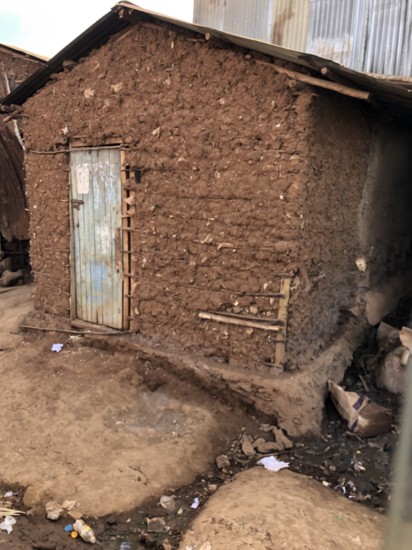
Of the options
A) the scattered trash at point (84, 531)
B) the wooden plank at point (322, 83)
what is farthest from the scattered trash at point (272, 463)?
the wooden plank at point (322, 83)

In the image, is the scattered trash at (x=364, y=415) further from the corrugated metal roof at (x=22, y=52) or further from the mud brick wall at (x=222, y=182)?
the corrugated metal roof at (x=22, y=52)

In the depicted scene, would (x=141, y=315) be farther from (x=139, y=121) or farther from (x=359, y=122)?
(x=359, y=122)

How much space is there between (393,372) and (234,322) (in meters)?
1.75

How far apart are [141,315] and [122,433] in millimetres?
1438

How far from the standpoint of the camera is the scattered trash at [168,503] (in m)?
3.28

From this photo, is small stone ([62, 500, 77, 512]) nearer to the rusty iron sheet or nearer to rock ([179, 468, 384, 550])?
rock ([179, 468, 384, 550])

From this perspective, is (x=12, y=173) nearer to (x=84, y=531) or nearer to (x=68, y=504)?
(x=68, y=504)

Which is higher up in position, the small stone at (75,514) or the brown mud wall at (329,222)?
the brown mud wall at (329,222)

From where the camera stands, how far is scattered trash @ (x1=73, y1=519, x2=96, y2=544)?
2.95 metres

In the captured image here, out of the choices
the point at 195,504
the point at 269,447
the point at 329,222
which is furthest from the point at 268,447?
the point at 329,222

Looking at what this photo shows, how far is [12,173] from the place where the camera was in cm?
891

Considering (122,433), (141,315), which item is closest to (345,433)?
(122,433)

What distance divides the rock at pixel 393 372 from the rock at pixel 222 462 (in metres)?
1.97

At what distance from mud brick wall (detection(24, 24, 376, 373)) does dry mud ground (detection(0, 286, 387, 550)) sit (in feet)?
2.23
